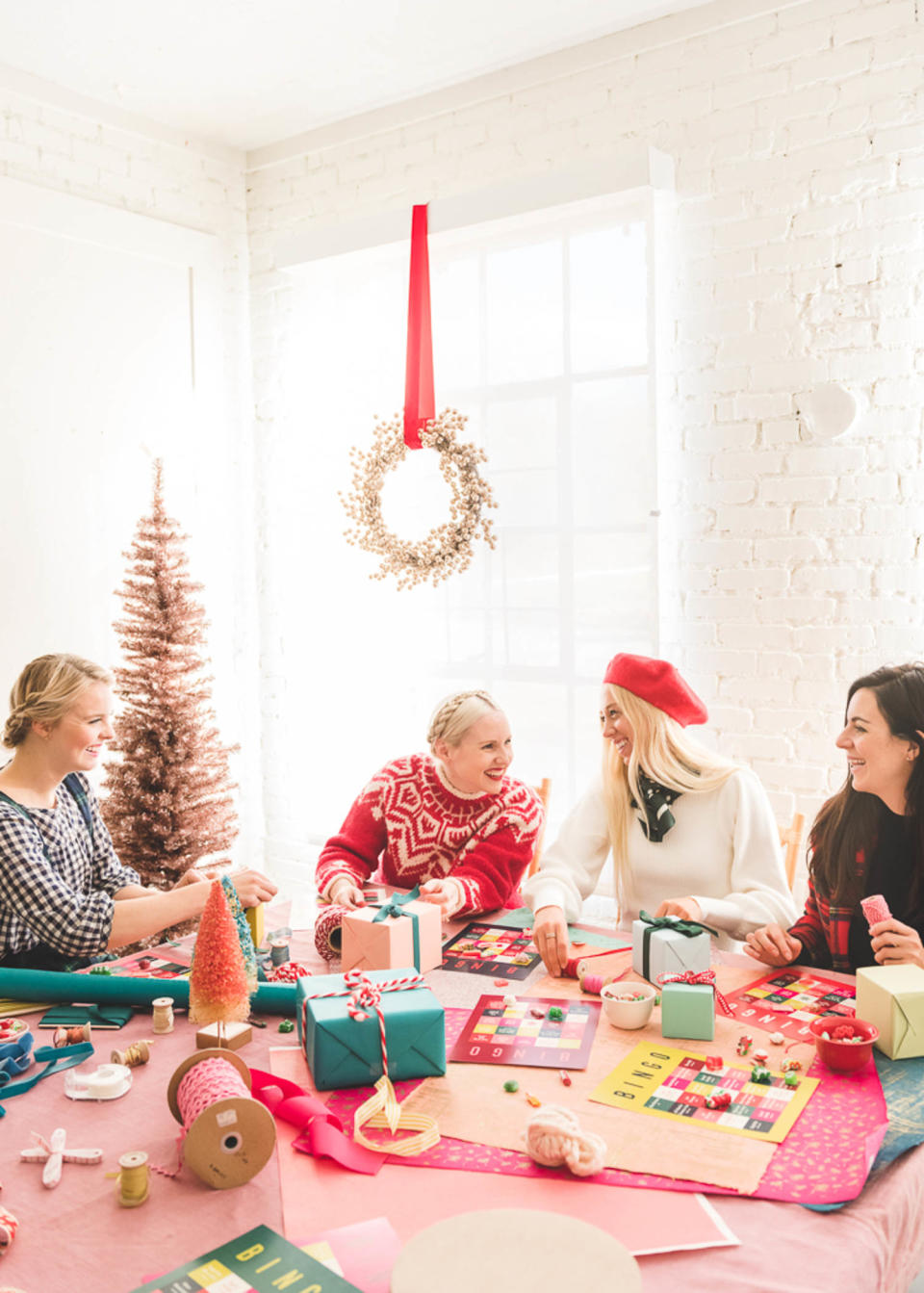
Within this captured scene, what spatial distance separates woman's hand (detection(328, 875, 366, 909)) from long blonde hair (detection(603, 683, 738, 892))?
0.62 meters

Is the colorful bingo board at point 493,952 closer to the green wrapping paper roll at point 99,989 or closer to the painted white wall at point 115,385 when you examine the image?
the green wrapping paper roll at point 99,989

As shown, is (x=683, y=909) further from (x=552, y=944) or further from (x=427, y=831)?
(x=427, y=831)

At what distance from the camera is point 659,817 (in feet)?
8.01

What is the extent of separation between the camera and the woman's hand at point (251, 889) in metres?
2.10

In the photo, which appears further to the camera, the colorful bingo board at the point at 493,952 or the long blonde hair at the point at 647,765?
the long blonde hair at the point at 647,765

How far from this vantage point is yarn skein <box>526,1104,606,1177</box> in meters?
1.31

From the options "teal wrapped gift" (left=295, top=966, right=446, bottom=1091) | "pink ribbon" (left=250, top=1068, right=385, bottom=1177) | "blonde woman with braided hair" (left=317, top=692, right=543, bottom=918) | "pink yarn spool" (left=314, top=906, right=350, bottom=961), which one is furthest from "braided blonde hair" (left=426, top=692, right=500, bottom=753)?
"pink ribbon" (left=250, top=1068, right=385, bottom=1177)

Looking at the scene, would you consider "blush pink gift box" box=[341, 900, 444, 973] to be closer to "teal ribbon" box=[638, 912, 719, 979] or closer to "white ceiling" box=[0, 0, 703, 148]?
"teal ribbon" box=[638, 912, 719, 979]

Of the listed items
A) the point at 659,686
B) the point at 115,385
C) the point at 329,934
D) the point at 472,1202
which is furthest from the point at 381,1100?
the point at 115,385

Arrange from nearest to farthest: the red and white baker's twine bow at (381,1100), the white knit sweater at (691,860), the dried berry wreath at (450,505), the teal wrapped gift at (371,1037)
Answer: the red and white baker's twine bow at (381,1100) → the teal wrapped gift at (371,1037) → the white knit sweater at (691,860) → the dried berry wreath at (450,505)

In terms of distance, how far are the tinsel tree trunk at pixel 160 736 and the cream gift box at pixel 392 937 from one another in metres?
1.97

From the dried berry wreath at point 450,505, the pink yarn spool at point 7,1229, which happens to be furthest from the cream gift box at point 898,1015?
the dried berry wreath at point 450,505

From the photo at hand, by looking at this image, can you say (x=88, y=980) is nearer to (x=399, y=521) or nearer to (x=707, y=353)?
(x=399, y=521)

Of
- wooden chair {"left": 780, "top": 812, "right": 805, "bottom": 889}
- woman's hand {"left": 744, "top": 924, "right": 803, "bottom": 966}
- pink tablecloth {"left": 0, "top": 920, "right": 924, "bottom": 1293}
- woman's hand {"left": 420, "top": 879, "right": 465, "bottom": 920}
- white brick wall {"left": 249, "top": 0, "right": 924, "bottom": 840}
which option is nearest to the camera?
pink tablecloth {"left": 0, "top": 920, "right": 924, "bottom": 1293}
